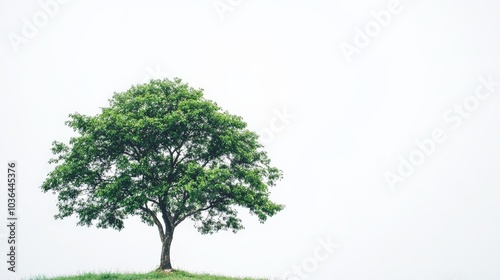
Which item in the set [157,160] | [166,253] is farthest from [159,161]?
[166,253]

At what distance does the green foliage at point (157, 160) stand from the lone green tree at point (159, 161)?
7 centimetres

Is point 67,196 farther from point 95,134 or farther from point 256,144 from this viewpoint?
point 256,144

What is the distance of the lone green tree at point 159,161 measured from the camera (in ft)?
110

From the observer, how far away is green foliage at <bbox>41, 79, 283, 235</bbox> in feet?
110

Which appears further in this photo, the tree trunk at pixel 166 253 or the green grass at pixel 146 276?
the tree trunk at pixel 166 253

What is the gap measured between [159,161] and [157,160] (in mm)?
173

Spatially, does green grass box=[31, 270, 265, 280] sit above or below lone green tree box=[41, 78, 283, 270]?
below

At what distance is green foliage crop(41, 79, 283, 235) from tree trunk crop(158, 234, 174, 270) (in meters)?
0.76

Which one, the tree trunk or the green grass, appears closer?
the green grass

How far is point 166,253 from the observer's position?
35281 millimetres

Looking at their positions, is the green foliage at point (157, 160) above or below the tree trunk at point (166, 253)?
above

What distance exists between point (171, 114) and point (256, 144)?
7291 millimetres

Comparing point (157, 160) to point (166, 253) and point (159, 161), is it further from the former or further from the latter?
point (166, 253)

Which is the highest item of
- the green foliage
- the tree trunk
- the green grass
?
the green foliage
